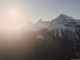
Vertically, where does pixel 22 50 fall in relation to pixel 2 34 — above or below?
below

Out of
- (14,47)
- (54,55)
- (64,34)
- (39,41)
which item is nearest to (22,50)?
(14,47)

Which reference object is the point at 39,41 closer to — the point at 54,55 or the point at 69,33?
the point at 54,55

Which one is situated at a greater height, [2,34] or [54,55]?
[2,34]

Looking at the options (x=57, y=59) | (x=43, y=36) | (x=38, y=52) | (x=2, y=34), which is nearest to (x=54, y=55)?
(x=57, y=59)

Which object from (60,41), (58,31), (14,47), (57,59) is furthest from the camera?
(58,31)

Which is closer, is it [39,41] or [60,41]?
[39,41]

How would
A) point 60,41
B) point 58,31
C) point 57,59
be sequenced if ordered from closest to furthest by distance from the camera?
Result: 1. point 57,59
2. point 60,41
3. point 58,31

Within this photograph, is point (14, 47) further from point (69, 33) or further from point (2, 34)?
point (69, 33)

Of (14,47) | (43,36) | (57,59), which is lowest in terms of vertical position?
(57,59)

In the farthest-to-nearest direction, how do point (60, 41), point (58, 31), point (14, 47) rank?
1. point (58, 31)
2. point (60, 41)
3. point (14, 47)
